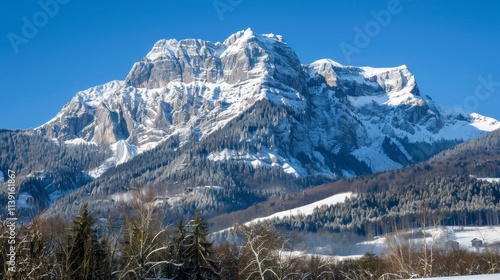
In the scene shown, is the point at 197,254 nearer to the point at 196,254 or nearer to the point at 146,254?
the point at 196,254

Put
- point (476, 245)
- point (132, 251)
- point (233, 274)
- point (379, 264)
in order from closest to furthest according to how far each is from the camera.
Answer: point (132, 251) → point (233, 274) → point (379, 264) → point (476, 245)

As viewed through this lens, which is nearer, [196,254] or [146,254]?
[146,254]

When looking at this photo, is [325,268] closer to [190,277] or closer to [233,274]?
[233,274]

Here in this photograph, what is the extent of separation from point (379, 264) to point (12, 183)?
7297 centimetres

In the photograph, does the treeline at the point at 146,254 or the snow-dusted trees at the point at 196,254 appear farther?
the snow-dusted trees at the point at 196,254

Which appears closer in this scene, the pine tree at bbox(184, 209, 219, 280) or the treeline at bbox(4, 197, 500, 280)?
the treeline at bbox(4, 197, 500, 280)

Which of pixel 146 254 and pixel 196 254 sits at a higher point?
pixel 146 254

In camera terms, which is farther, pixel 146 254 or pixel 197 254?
pixel 197 254

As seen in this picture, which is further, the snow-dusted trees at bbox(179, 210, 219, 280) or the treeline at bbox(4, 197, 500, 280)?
the snow-dusted trees at bbox(179, 210, 219, 280)

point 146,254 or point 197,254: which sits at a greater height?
point 146,254

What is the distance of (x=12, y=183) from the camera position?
3133 cm

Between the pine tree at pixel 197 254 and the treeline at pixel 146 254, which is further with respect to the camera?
the pine tree at pixel 197 254

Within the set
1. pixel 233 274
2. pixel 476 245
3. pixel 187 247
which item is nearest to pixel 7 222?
pixel 187 247

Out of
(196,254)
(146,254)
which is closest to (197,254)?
(196,254)
